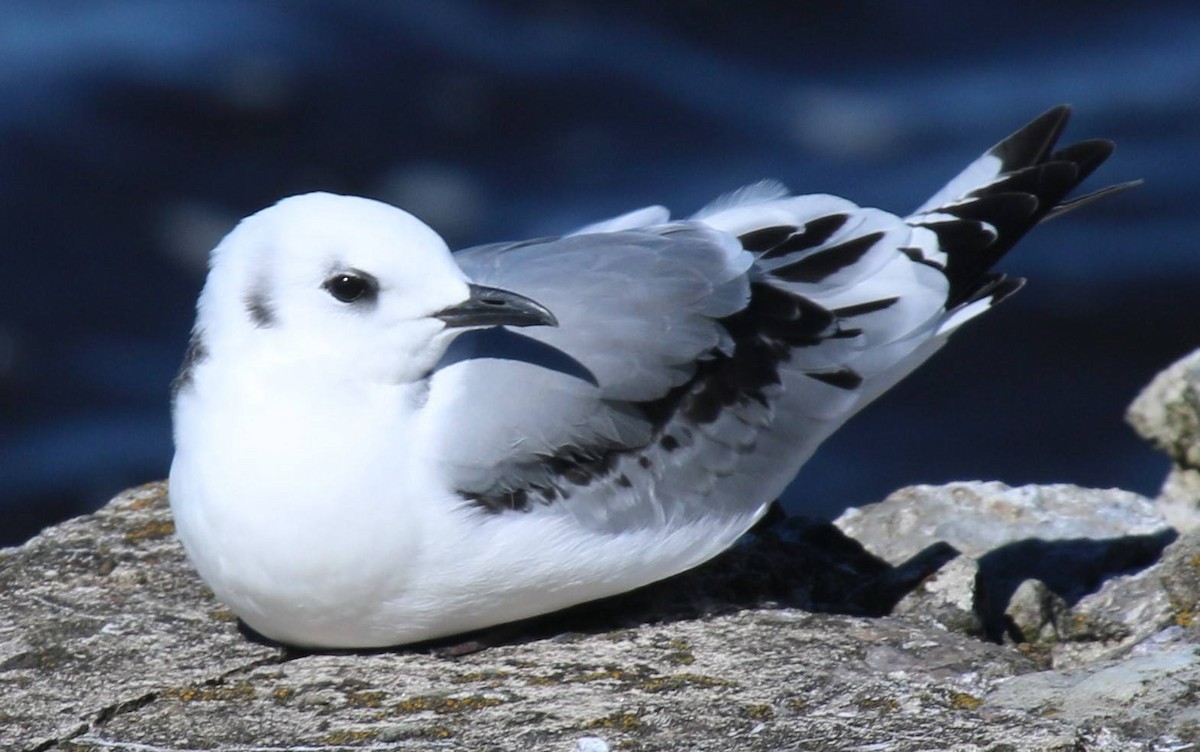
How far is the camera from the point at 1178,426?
6172mm

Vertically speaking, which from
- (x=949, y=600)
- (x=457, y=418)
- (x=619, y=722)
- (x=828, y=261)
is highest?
(x=828, y=261)

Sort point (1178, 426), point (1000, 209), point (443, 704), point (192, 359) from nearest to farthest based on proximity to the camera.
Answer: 1. point (443, 704)
2. point (192, 359)
3. point (1000, 209)
4. point (1178, 426)

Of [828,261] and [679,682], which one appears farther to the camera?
[828,261]

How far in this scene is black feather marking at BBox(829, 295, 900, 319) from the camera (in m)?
5.36

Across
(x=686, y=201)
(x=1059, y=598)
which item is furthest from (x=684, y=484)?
(x=686, y=201)

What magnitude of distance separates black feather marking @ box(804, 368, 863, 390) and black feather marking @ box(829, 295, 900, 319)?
0.16 m

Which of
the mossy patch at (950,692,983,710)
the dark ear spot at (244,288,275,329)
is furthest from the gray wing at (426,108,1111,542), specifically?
the mossy patch at (950,692,983,710)

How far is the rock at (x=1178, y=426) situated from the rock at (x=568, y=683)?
1.48m

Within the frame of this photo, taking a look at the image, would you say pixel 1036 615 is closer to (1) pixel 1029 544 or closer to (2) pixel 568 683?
(1) pixel 1029 544

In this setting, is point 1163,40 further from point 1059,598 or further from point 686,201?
point 1059,598

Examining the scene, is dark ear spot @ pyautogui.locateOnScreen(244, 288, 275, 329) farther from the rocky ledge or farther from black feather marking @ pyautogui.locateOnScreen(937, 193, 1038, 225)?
black feather marking @ pyautogui.locateOnScreen(937, 193, 1038, 225)

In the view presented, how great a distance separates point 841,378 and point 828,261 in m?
0.35

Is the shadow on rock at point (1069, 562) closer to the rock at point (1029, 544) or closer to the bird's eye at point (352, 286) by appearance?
the rock at point (1029, 544)

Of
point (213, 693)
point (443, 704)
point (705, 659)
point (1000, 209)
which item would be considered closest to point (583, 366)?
point (705, 659)
